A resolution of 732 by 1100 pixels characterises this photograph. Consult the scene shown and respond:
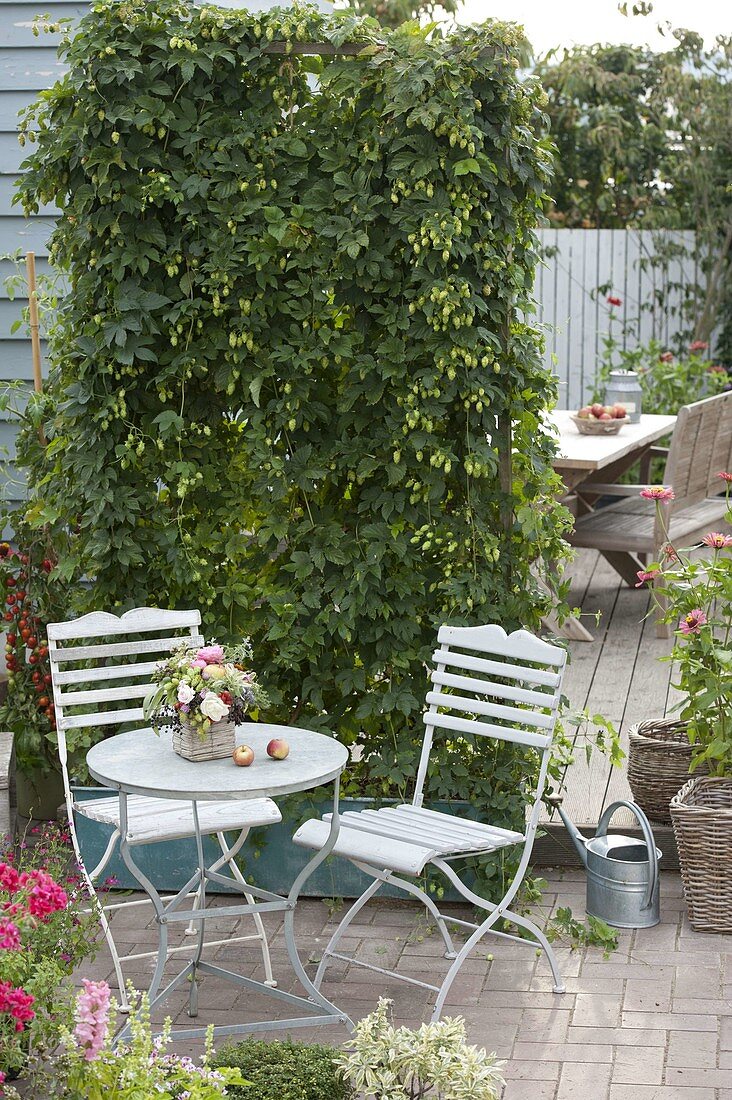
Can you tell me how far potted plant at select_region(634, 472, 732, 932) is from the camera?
13.5 feet

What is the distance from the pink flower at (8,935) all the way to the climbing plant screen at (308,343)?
5.68 ft

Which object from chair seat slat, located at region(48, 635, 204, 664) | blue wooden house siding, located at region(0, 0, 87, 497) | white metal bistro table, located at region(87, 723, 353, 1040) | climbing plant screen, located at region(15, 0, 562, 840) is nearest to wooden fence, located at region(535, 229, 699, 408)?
blue wooden house siding, located at region(0, 0, 87, 497)

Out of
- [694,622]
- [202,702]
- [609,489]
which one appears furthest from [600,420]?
[202,702]

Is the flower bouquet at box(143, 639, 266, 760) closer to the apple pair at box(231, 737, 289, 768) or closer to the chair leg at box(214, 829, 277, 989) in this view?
the apple pair at box(231, 737, 289, 768)

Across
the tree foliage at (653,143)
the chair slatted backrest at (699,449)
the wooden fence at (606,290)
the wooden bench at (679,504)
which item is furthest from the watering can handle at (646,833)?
the tree foliage at (653,143)

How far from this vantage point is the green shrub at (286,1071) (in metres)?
2.96

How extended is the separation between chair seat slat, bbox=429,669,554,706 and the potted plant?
21.6 inches

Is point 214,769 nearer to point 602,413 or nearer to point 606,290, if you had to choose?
point 602,413

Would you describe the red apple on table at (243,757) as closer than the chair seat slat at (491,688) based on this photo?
Yes

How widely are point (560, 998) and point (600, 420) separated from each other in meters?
4.36

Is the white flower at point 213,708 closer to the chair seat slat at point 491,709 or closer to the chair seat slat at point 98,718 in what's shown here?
the chair seat slat at point 98,718

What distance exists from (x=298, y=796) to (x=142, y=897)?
1.98 ft

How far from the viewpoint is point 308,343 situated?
425 centimetres

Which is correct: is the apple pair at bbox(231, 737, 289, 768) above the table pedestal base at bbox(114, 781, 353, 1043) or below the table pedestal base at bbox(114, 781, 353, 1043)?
above
